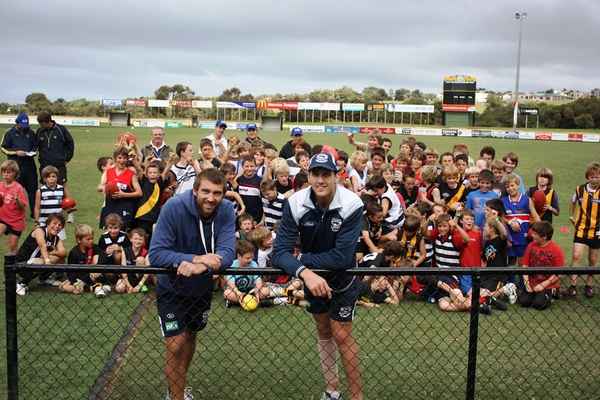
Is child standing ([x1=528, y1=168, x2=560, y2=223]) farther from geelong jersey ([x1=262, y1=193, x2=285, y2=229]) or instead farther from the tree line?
the tree line

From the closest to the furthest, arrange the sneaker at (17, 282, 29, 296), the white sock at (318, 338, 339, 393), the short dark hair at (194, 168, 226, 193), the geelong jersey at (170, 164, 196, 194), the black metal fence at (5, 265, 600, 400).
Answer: the short dark hair at (194, 168, 226, 193) → the white sock at (318, 338, 339, 393) → the black metal fence at (5, 265, 600, 400) → the sneaker at (17, 282, 29, 296) → the geelong jersey at (170, 164, 196, 194)

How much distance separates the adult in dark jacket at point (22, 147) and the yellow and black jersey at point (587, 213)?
32.5ft

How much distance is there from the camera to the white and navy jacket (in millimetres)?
3816

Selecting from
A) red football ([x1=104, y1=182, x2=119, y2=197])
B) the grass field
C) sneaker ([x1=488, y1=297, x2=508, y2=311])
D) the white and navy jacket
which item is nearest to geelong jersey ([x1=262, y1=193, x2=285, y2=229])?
the grass field

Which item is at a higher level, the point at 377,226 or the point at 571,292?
the point at 377,226

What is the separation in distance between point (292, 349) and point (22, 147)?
332 inches

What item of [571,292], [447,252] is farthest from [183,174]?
[571,292]

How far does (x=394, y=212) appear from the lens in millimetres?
8000

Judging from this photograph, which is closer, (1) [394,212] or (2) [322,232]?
(2) [322,232]

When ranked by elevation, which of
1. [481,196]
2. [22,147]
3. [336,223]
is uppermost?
[22,147]

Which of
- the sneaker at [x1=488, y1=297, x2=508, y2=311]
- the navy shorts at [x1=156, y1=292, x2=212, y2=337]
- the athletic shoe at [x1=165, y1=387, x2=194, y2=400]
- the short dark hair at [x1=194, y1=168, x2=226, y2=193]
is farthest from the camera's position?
the sneaker at [x1=488, y1=297, x2=508, y2=311]

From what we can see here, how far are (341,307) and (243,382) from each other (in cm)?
139

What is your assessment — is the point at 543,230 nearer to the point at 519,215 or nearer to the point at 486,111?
the point at 519,215

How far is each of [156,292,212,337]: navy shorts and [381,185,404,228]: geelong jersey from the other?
428cm
